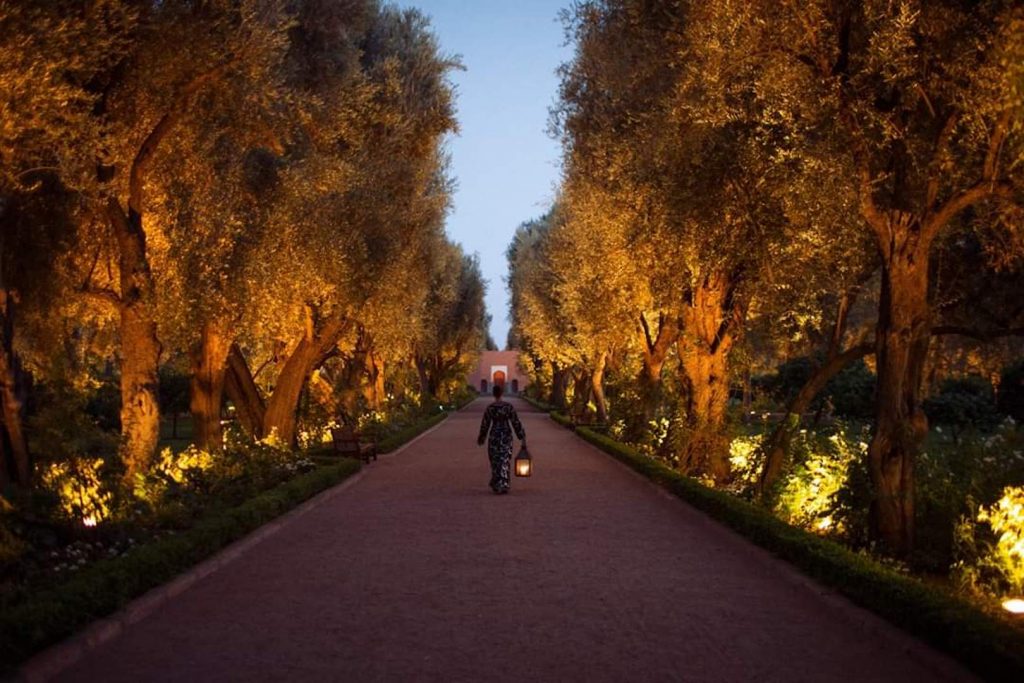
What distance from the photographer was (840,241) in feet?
44.6

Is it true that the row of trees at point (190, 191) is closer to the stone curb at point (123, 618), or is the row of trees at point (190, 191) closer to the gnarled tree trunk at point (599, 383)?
the stone curb at point (123, 618)

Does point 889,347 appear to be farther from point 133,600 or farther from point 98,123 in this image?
point 98,123

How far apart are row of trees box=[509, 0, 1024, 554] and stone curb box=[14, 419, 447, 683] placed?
6967mm

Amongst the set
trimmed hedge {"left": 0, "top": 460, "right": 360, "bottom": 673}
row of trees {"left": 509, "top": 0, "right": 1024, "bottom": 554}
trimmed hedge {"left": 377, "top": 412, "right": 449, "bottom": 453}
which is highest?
Result: row of trees {"left": 509, "top": 0, "right": 1024, "bottom": 554}

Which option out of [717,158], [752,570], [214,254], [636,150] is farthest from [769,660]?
[636,150]

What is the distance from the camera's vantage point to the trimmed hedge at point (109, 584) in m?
6.49

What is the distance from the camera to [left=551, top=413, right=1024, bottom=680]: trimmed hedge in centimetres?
612

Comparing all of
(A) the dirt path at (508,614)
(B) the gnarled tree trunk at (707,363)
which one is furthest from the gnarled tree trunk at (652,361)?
(A) the dirt path at (508,614)

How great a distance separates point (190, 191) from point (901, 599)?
12915mm

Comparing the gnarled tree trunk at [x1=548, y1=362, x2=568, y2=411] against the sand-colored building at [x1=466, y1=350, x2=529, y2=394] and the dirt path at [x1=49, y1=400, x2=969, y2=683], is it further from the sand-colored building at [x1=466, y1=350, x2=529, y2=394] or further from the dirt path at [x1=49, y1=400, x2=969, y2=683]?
the sand-colored building at [x1=466, y1=350, x2=529, y2=394]

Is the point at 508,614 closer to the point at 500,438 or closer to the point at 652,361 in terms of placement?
the point at 500,438

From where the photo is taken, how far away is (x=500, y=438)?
17078 millimetres

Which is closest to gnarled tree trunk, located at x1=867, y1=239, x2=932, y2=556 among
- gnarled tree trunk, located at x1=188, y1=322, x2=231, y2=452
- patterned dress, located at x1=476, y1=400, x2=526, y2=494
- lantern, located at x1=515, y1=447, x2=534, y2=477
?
patterned dress, located at x1=476, y1=400, x2=526, y2=494

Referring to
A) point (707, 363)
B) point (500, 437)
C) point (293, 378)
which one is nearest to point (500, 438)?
point (500, 437)
